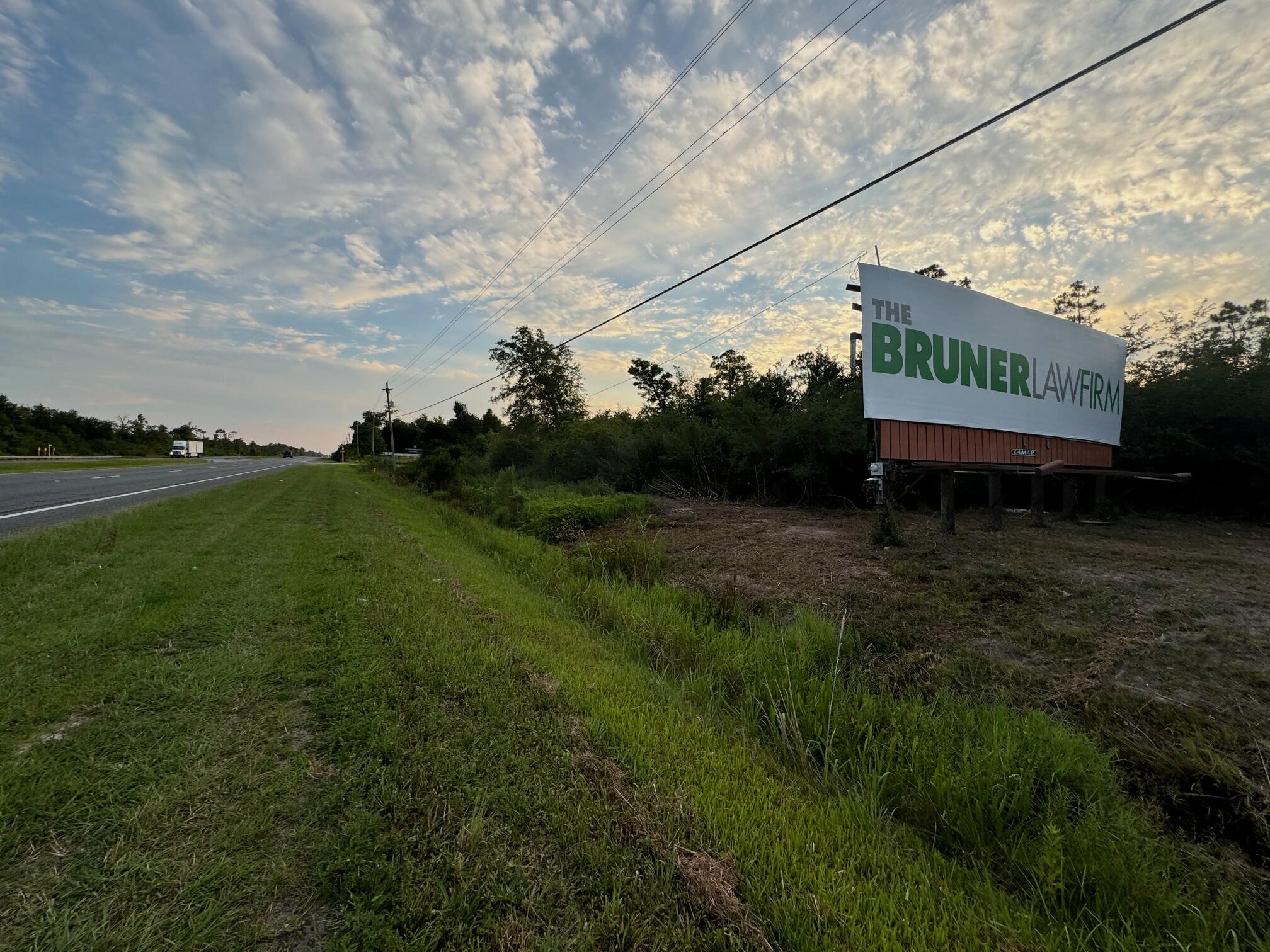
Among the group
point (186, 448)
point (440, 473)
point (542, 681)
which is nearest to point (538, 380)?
point (440, 473)

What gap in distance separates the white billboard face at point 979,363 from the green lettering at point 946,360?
0.06 ft

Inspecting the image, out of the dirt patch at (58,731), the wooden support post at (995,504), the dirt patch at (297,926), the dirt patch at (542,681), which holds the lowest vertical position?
the dirt patch at (542,681)

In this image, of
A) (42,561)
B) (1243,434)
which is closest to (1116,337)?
(1243,434)

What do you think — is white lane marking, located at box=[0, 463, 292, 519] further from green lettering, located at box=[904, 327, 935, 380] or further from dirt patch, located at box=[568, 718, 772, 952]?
green lettering, located at box=[904, 327, 935, 380]

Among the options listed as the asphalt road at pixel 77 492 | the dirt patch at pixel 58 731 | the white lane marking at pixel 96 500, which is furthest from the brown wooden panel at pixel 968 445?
the white lane marking at pixel 96 500

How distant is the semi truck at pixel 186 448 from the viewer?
60.2 m

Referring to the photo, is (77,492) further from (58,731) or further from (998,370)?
(998,370)

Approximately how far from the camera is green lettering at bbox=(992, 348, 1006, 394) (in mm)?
9242

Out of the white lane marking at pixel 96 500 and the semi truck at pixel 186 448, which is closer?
the white lane marking at pixel 96 500

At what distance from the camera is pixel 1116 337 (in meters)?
12.3

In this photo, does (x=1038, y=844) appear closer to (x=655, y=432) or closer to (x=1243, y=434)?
(x=1243, y=434)

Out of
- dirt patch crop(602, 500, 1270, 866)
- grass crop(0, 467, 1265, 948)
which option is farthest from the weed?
grass crop(0, 467, 1265, 948)

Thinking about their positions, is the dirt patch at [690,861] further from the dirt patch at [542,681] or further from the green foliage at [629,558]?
the green foliage at [629,558]

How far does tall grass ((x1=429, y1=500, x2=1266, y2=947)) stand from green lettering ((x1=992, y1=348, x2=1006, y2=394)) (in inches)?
296
